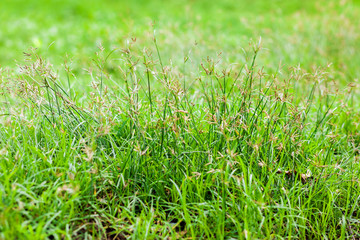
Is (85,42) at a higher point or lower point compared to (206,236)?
higher

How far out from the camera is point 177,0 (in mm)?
14188

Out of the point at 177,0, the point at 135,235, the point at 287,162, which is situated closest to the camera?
the point at 135,235

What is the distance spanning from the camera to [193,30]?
23.7ft

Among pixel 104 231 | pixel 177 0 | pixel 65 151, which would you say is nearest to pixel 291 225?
pixel 104 231

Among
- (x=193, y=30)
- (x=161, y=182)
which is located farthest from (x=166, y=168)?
(x=193, y=30)

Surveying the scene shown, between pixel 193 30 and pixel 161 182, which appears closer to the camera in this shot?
pixel 161 182

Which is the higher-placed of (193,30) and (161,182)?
(193,30)

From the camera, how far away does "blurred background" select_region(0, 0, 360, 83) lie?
616 centimetres

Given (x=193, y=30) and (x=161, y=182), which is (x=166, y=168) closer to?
(x=161, y=182)

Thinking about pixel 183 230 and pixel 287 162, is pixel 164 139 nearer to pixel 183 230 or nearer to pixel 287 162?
pixel 183 230

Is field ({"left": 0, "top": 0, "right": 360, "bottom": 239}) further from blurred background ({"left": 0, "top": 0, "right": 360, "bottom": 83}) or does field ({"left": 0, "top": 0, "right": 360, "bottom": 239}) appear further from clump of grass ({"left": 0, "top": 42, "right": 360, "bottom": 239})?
blurred background ({"left": 0, "top": 0, "right": 360, "bottom": 83})

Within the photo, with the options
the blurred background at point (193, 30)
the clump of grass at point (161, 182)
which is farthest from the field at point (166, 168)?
the blurred background at point (193, 30)

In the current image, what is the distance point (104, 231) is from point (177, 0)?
1316 cm

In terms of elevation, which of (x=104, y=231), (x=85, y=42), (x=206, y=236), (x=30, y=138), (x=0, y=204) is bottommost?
(x=206, y=236)
